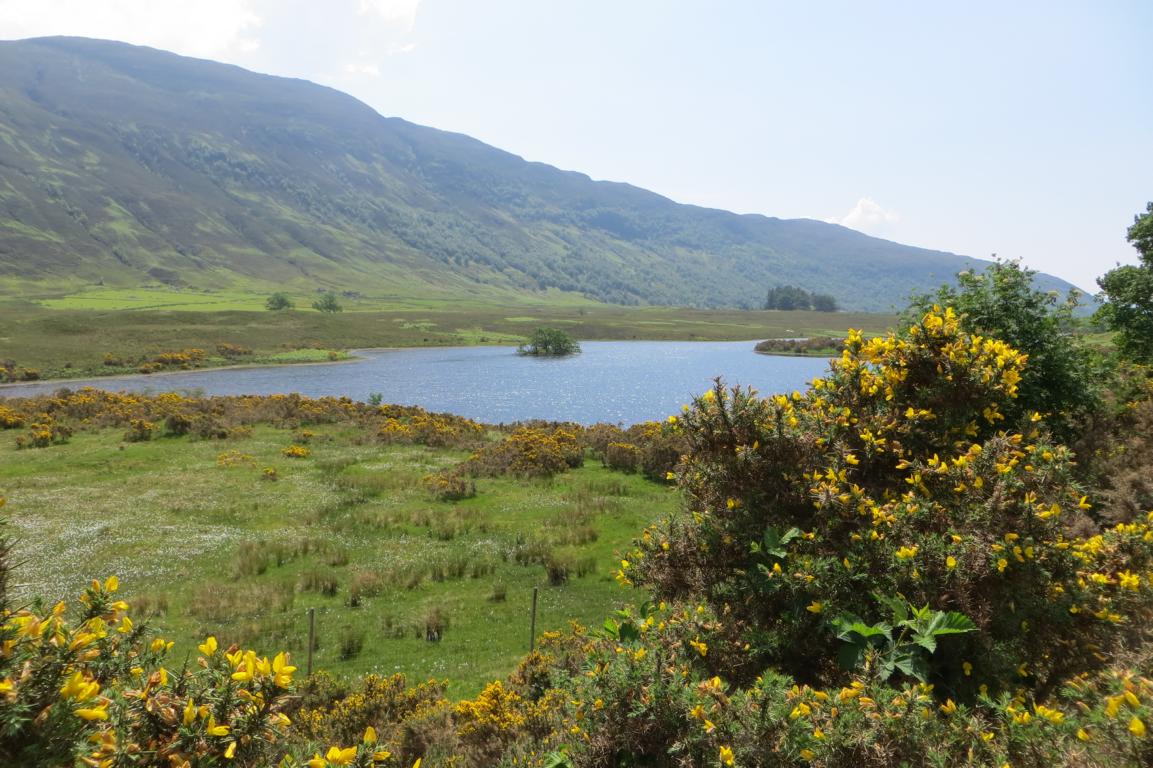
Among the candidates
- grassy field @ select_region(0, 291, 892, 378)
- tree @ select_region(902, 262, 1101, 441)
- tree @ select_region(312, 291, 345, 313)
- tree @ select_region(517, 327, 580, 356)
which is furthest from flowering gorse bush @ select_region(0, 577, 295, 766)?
tree @ select_region(312, 291, 345, 313)

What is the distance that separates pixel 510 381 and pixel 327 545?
54851 millimetres

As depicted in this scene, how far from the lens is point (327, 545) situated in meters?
19.2

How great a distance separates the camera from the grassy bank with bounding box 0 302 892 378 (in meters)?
75.2

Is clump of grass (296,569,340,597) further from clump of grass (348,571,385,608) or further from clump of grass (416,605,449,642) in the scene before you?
clump of grass (416,605,449,642)

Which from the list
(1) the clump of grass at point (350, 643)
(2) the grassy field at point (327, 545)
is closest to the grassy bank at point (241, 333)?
(2) the grassy field at point (327, 545)

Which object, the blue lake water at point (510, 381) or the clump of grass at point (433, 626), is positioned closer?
the clump of grass at point (433, 626)

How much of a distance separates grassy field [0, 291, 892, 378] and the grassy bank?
13 cm

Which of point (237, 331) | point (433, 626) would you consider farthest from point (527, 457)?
point (237, 331)

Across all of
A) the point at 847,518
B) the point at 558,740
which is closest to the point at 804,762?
the point at 847,518

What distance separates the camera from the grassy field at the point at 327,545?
13.8 meters

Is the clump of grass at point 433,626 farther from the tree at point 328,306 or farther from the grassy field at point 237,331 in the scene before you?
the tree at point 328,306

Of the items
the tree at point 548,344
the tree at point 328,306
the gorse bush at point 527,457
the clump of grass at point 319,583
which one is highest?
the tree at point 328,306

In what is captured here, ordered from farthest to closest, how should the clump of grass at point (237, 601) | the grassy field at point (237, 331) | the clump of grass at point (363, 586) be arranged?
1. the grassy field at point (237, 331)
2. the clump of grass at point (363, 586)
3. the clump of grass at point (237, 601)

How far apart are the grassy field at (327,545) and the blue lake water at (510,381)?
26.4m
